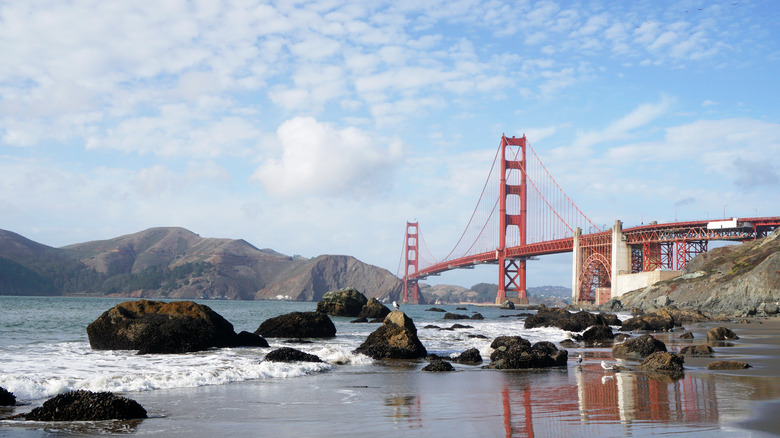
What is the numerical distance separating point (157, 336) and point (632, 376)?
10.6 metres

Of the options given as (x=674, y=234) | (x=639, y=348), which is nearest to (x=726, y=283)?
(x=674, y=234)

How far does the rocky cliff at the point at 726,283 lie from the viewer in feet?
158

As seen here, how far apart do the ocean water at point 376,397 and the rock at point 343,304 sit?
29190 millimetres

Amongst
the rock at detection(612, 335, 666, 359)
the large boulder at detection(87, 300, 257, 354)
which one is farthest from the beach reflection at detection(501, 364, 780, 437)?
the large boulder at detection(87, 300, 257, 354)

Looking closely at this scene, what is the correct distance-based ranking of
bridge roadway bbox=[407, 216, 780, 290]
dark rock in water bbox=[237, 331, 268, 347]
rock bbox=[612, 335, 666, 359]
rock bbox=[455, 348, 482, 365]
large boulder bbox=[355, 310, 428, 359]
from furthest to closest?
bridge roadway bbox=[407, 216, 780, 290] → dark rock in water bbox=[237, 331, 268, 347] → large boulder bbox=[355, 310, 428, 359] → rock bbox=[612, 335, 666, 359] → rock bbox=[455, 348, 482, 365]

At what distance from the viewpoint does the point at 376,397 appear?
27.6 feet

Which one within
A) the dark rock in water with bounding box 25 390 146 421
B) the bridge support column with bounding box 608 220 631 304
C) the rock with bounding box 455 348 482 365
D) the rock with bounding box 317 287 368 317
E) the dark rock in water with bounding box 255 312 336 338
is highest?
the bridge support column with bounding box 608 220 631 304

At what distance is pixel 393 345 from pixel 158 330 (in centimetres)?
573

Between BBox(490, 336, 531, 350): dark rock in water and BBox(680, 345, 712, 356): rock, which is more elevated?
BBox(490, 336, 531, 350): dark rock in water

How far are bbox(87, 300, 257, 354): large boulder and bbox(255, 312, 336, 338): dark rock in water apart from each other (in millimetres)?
4830

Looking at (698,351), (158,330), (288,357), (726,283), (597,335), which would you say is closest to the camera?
(288,357)

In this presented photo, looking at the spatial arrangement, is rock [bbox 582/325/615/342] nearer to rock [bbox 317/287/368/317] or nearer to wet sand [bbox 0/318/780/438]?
wet sand [bbox 0/318/780/438]

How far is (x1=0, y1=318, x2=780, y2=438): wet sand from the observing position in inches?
236

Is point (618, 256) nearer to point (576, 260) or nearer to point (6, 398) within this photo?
point (576, 260)
